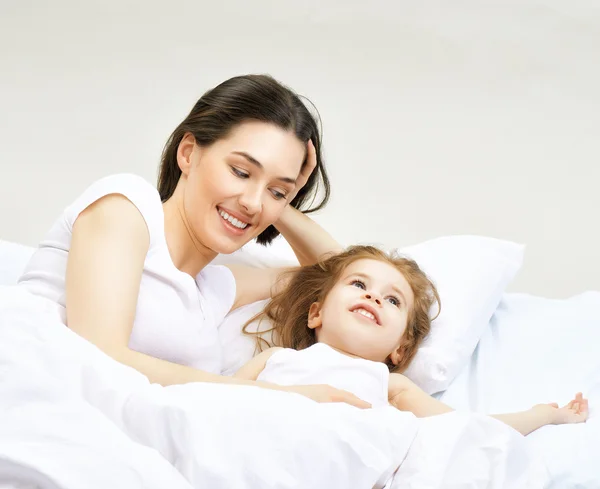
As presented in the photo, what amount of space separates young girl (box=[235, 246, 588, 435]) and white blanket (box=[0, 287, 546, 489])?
1.02 feet

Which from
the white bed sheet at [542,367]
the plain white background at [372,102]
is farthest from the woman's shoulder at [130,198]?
the plain white background at [372,102]

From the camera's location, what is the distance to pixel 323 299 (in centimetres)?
216

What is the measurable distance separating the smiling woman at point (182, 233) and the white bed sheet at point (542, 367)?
44 centimetres

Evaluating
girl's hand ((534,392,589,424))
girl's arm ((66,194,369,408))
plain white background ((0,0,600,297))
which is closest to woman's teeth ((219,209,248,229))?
girl's arm ((66,194,369,408))

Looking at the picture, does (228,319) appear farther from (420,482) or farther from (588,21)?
(588,21)

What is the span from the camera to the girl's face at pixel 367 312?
1989 millimetres

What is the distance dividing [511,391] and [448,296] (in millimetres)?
316

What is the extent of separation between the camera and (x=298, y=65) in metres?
3.61

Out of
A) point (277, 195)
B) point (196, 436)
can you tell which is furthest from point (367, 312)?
Answer: point (196, 436)

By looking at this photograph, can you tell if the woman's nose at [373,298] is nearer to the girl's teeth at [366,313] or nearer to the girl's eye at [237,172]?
the girl's teeth at [366,313]

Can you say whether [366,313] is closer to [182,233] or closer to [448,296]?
[448,296]

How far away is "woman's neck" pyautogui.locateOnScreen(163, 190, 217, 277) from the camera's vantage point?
194 centimetres

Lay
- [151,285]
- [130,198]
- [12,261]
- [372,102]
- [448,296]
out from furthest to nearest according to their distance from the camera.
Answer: [372,102]
[12,261]
[448,296]
[151,285]
[130,198]

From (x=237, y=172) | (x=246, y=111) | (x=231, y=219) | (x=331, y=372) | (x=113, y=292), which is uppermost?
(x=246, y=111)
